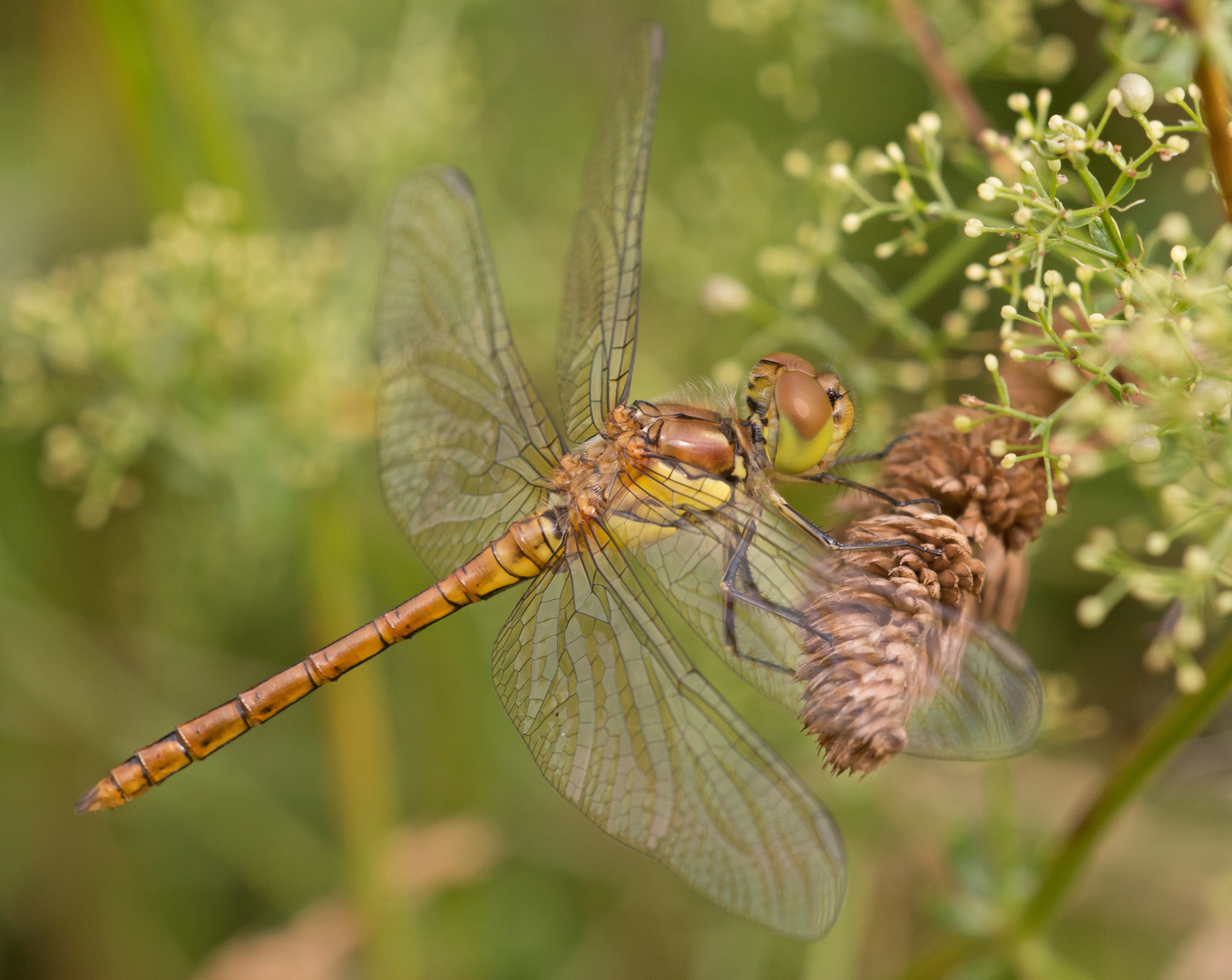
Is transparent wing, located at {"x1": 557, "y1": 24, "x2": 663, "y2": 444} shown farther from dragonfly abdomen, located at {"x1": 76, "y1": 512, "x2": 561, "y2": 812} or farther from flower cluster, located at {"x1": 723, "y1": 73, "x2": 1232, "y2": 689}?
flower cluster, located at {"x1": 723, "y1": 73, "x2": 1232, "y2": 689}

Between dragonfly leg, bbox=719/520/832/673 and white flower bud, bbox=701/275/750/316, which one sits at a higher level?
white flower bud, bbox=701/275/750/316

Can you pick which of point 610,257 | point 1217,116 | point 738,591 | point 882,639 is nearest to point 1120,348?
point 1217,116

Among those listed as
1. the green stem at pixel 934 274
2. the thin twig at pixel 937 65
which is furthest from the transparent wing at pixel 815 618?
the thin twig at pixel 937 65

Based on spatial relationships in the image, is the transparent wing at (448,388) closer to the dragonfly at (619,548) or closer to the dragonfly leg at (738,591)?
the dragonfly at (619,548)

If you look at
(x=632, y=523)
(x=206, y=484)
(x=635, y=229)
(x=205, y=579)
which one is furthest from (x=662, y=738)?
(x=205, y=579)

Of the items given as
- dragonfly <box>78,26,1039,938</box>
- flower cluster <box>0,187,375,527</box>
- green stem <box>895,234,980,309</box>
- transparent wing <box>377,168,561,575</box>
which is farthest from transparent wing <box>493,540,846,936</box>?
flower cluster <box>0,187,375,527</box>

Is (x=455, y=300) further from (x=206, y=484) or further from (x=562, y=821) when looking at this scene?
(x=562, y=821)
